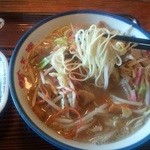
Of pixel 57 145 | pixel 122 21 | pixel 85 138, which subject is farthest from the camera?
pixel 122 21

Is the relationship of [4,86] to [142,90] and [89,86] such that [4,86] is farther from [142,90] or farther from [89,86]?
[142,90]

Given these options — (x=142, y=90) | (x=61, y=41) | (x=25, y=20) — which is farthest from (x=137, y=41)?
(x=25, y=20)

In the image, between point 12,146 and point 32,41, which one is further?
point 32,41

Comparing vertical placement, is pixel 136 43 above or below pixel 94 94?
above

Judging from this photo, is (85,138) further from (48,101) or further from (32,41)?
(32,41)

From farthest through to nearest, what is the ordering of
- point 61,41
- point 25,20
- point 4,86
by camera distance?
point 25,20 < point 61,41 < point 4,86

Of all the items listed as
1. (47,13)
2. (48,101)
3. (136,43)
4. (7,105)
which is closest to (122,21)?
(136,43)
